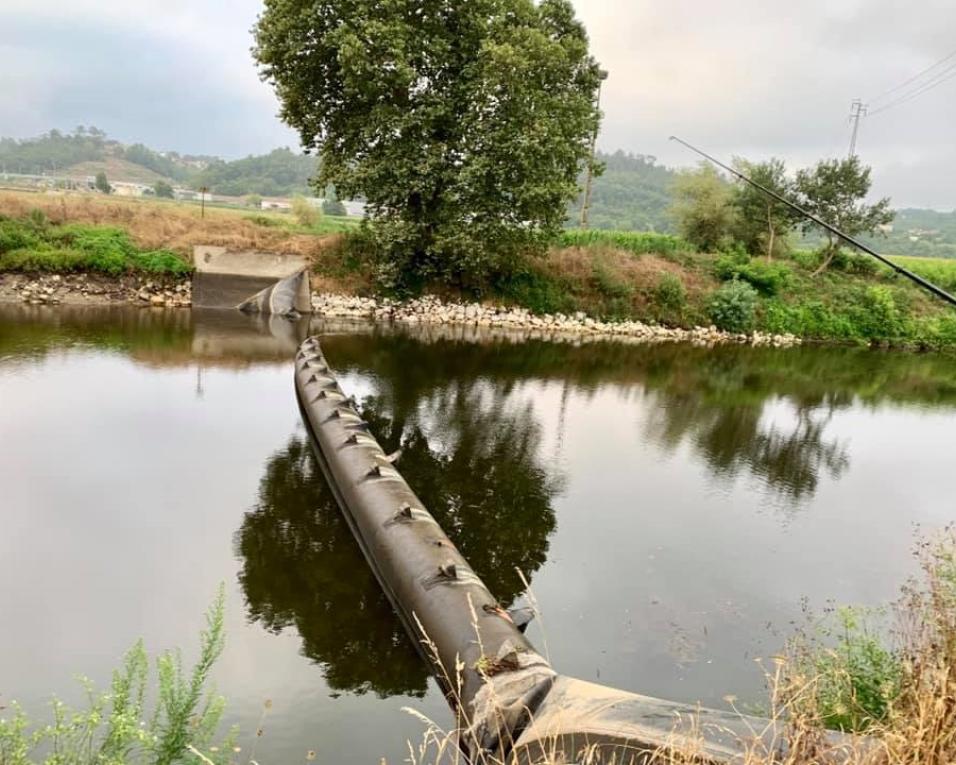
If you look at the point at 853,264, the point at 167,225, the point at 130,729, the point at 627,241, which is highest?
the point at 853,264

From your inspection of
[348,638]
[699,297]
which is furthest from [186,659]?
[699,297]

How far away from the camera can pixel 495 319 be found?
87.5ft

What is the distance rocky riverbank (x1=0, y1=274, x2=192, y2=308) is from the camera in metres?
22.4

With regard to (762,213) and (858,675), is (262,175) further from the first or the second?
(858,675)

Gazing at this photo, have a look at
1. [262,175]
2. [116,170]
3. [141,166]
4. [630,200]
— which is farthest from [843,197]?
[141,166]

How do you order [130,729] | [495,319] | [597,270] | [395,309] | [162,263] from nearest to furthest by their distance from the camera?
[130,729], [162,263], [395,309], [495,319], [597,270]

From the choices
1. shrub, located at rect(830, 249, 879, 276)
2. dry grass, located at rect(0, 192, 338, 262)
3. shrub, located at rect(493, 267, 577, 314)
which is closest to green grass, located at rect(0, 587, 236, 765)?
dry grass, located at rect(0, 192, 338, 262)

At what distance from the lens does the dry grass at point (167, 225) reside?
2509cm

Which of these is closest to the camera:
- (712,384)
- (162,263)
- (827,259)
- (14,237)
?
(712,384)

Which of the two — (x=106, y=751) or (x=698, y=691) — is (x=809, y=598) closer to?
(x=698, y=691)

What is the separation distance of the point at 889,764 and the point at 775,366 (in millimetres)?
24046

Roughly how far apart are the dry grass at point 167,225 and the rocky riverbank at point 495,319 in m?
2.57

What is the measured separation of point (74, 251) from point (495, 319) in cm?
1428

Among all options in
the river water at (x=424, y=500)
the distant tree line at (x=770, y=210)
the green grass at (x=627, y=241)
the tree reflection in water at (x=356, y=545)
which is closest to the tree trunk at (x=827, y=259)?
the distant tree line at (x=770, y=210)
